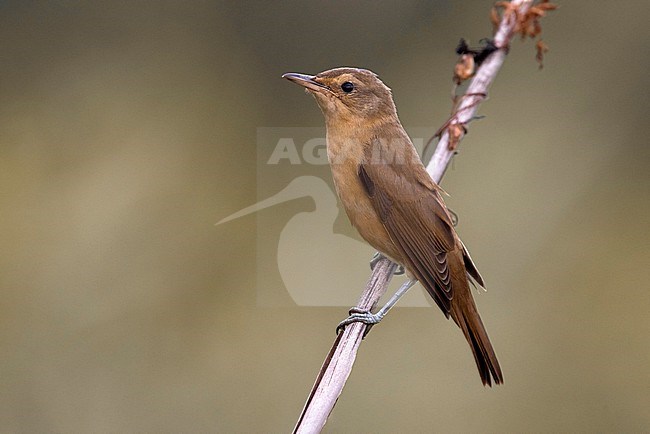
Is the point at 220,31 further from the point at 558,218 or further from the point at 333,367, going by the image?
the point at 333,367

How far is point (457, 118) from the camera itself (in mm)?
3053

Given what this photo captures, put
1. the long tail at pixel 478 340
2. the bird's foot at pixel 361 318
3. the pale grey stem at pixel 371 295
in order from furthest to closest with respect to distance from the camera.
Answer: the long tail at pixel 478 340
the bird's foot at pixel 361 318
the pale grey stem at pixel 371 295

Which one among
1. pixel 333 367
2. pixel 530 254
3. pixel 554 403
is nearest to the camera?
pixel 333 367

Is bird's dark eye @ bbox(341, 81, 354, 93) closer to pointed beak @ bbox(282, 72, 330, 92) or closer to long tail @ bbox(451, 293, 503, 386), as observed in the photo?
pointed beak @ bbox(282, 72, 330, 92)

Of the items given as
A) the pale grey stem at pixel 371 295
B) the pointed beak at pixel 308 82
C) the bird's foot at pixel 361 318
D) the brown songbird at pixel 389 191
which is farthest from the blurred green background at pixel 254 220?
the bird's foot at pixel 361 318

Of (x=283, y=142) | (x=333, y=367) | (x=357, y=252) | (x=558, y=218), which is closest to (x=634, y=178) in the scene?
(x=558, y=218)

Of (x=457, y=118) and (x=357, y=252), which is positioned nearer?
(x=457, y=118)

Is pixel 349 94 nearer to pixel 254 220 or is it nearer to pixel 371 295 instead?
pixel 371 295

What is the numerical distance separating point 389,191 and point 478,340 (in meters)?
0.63

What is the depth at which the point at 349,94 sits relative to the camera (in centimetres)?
333

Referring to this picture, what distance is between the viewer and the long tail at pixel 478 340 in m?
2.92

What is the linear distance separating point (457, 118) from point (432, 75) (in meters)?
2.03

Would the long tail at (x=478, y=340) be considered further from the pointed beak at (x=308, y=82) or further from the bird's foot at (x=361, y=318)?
the pointed beak at (x=308, y=82)

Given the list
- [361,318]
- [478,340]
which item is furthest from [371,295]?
[478,340]
